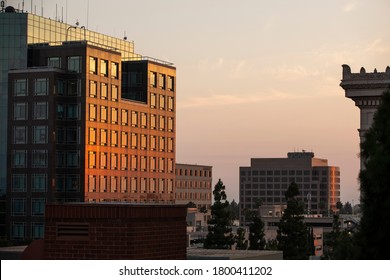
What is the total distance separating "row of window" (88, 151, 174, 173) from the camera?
161000mm

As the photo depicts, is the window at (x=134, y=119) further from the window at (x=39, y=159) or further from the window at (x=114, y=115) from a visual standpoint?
the window at (x=39, y=159)

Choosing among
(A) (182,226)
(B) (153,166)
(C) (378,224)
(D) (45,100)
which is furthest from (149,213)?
(B) (153,166)

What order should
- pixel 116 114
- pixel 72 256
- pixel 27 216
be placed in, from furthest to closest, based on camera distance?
pixel 116 114 → pixel 27 216 → pixel 72 256

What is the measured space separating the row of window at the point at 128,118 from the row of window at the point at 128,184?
9.44 metres

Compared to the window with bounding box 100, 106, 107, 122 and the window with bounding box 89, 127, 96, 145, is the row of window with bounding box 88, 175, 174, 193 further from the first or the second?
the window with bounding box 100, 106, 107, 122

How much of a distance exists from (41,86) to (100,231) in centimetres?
12881

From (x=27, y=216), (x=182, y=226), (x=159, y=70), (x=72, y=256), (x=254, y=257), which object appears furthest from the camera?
(x=159, y=70)

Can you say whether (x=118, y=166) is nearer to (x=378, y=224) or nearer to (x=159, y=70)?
(x=159, y=70)

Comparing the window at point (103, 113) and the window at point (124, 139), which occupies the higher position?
the window at point (103, 113)

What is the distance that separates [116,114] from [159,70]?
1528cm

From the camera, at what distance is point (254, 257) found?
5950 centimetres

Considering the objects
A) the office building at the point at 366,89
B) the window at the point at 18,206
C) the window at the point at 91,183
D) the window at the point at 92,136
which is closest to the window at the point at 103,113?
the window at the point at 92,136

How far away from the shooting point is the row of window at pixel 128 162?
16100cm

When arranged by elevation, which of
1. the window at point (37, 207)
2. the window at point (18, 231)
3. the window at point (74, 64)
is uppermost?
the window at point (74, 64)
